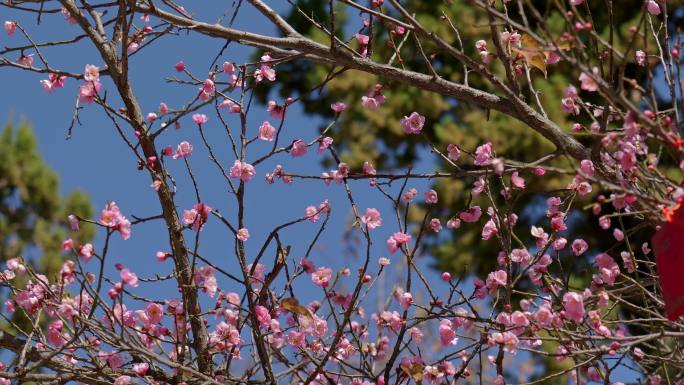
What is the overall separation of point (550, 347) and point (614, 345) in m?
6.93

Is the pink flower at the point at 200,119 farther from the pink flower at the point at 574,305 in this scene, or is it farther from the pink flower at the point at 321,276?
the pink flower at the point at 574,305

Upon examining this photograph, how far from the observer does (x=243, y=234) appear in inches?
125

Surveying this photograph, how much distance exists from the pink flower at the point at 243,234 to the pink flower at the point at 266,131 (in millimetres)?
485

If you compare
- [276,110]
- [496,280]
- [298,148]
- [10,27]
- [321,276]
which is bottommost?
[321,276]

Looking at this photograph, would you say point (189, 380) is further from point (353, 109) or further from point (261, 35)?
point (353, 109)

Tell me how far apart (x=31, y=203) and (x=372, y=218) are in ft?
31.4

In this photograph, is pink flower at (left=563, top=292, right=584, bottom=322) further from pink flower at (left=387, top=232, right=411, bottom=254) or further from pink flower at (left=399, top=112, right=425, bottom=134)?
pink flower at (left=399, top=112, right=425, bottom=134)

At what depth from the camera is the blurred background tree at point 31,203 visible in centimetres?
1131

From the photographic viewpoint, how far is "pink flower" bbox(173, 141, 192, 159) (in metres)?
3.39

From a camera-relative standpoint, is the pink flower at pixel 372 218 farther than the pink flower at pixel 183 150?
No

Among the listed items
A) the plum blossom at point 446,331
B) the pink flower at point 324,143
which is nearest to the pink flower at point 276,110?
the pink flower at point 324,143

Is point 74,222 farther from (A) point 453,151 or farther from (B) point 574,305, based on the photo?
(B) point 574,305

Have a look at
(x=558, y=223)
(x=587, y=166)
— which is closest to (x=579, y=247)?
(x=558, y=223)

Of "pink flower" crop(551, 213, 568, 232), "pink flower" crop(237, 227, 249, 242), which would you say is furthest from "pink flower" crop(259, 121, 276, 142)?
"pink flower" crop(551, 213, 568, 232)
